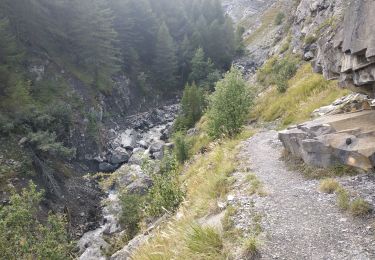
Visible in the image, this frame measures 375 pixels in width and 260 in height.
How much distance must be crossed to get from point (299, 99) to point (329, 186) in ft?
54.7

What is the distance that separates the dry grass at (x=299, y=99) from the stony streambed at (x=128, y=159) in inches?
373

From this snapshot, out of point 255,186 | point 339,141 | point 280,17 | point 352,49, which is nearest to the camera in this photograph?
point 352,49

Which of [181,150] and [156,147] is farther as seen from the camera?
[156,147]

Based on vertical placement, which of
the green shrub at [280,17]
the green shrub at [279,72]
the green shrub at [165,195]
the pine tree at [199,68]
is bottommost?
the green shrub at [165,195]

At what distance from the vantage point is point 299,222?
773cm

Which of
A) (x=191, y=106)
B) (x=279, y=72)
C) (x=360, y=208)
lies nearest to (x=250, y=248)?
(x=360, y=208)

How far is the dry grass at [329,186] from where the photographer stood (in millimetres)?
8859

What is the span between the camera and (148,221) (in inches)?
625

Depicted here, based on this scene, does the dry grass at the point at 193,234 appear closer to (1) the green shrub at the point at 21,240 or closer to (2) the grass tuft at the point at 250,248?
(2) the grass tuft at the point at 250,248

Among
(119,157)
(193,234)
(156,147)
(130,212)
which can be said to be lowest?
(130,212)

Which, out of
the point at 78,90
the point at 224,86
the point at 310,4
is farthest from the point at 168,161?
the point at 78,90

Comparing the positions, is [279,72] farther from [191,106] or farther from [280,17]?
[280,17]

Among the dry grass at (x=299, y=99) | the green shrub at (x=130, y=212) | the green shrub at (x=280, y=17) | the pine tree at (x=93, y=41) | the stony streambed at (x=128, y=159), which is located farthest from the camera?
the green shrub at (x=280, y=17)

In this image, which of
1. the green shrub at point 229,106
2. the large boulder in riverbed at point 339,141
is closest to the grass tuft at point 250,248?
the large boulder in riverbed at point 339,141
